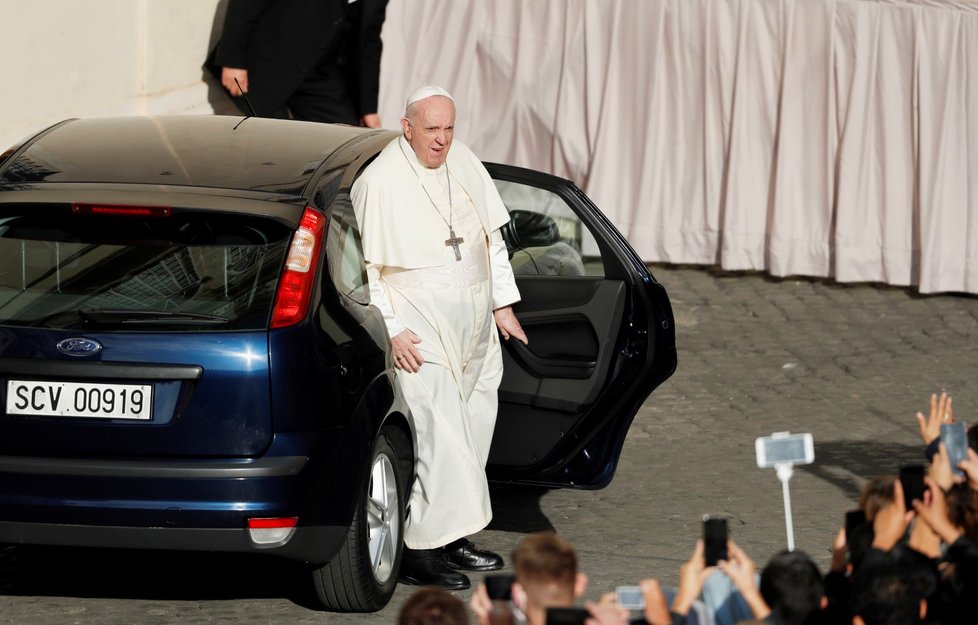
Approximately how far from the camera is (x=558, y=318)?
7188 mm

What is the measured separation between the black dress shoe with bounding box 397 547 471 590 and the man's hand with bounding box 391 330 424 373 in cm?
70

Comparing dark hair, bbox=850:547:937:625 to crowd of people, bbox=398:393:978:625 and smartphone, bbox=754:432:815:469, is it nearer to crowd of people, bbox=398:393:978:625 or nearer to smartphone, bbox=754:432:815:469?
crowd of people, bbox=398:393:978:625

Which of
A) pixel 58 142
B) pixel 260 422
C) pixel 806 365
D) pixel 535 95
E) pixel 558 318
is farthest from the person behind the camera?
pixel 535 95

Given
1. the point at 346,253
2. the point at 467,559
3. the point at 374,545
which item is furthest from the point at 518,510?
the point at 346,253

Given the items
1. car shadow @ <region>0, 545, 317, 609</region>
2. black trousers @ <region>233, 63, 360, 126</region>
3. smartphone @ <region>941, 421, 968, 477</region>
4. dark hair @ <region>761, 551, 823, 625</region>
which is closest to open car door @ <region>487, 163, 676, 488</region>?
car shadow @ <region>0, 545, 317, 609</region>

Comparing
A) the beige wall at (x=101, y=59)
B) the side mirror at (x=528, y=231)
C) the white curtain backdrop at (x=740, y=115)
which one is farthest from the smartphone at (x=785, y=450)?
the white curtain backdrop at (x=740, y=115)

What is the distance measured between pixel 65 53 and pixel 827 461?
5.07 metres

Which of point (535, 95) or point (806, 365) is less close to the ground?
point (535, 95)

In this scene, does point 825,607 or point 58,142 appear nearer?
point 825,607

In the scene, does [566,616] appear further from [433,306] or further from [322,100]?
[322,100]

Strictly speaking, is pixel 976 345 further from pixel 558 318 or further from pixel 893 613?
pixel 893 613

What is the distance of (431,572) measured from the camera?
6445 mm

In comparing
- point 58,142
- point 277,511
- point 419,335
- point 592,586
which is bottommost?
point 592,586

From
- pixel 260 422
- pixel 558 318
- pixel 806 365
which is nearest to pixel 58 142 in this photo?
pixel 260 422
